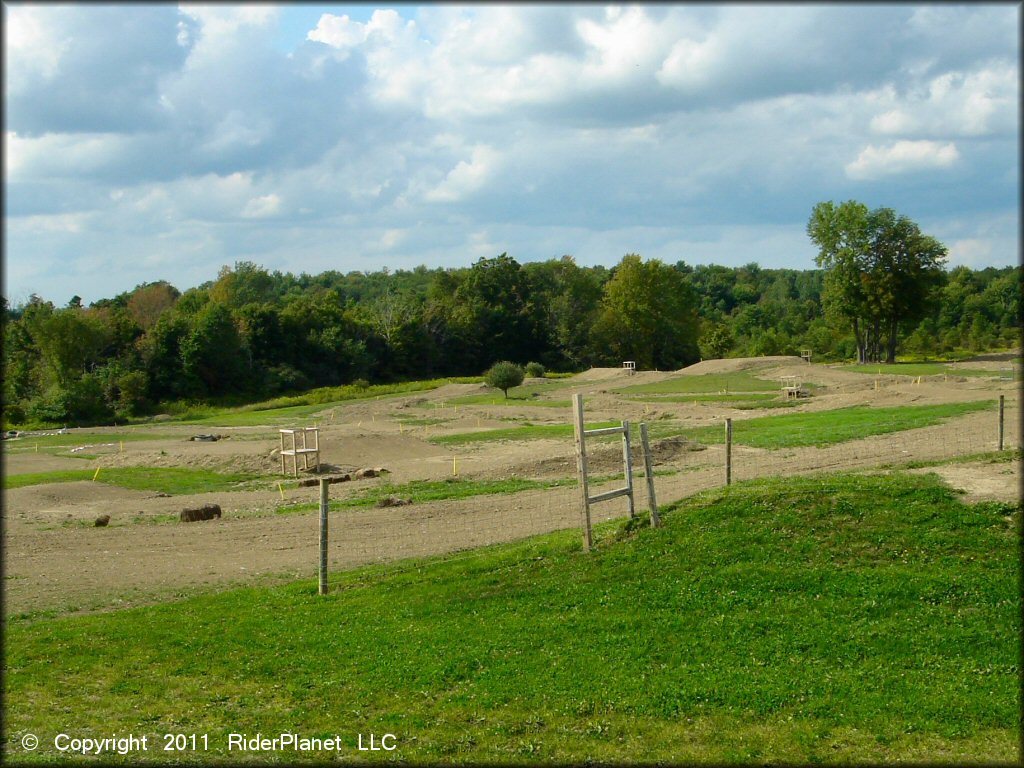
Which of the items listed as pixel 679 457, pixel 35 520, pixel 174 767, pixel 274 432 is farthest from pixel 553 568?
pixel 274 432

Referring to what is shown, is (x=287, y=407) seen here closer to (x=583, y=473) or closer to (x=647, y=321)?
(x=647, y=321)

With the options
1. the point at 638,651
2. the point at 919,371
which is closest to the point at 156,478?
the point at 638,651

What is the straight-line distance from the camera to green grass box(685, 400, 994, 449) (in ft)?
95.9

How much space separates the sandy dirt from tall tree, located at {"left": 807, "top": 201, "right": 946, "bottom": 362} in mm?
37942

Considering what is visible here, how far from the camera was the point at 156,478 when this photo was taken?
3494cm

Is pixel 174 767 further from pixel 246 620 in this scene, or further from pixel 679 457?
pixel 679 457

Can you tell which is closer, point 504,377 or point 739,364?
point 504,377

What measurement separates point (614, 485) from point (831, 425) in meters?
12.7

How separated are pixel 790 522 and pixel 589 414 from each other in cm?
4118

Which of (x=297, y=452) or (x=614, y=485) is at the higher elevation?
(x=297, y=452)

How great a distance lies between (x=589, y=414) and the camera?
53.0 m

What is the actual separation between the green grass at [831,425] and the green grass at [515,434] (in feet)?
22.2

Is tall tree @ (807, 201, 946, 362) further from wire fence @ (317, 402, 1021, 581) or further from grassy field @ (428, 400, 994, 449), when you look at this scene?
wire fence @ (317, 402, 1021, 581)

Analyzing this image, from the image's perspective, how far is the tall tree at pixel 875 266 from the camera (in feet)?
274
